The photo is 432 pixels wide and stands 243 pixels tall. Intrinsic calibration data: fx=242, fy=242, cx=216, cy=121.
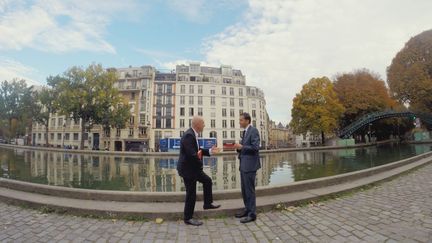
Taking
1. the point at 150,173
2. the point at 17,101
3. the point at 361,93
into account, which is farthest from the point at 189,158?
the point at 17,101

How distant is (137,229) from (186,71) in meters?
58.9

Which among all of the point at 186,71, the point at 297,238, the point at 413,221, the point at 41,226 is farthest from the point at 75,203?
the point at 186,71

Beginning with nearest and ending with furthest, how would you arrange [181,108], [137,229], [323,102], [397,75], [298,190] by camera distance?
[137,229]
[298,190]
[397,75]
[323,102]
[181,108]

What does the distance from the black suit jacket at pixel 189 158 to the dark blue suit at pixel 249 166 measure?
888mm

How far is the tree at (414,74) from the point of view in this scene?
3497 centimetres

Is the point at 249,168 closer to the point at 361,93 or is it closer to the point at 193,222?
Result: the point at 193,222

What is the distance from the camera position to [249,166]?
15.2 ft

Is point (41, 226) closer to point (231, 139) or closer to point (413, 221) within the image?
point (413, 221)

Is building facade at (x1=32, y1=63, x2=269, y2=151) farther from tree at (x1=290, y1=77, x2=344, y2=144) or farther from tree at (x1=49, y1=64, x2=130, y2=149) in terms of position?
tree at (x1=290, y1=77, x2=344, y2=144)

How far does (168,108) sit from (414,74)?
149 feet

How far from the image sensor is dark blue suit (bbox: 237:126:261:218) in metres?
4.58

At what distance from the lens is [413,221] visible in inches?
167

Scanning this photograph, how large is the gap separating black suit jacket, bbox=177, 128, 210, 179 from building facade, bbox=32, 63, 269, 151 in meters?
49.4

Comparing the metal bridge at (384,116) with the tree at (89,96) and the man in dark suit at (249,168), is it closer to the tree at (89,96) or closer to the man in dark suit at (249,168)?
the tree at (89,96)
